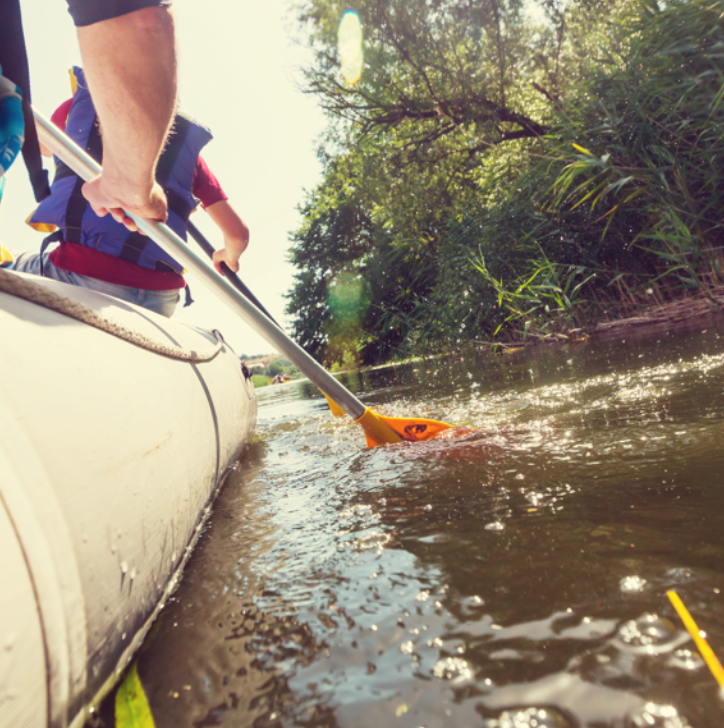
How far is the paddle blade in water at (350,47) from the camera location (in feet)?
28.1

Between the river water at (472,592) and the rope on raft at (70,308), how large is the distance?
51cm

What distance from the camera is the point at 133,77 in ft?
3.46

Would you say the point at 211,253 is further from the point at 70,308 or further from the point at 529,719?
the point at 529,719

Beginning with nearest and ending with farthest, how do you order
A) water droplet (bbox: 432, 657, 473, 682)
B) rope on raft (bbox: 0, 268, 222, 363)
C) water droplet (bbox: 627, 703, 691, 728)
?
water droplet (bbox: 627, 703, 691, 728)
water droplet (bbox: 432, 657, 473, 682)
rope on raft (bbox: 0, 268, 222, 363)

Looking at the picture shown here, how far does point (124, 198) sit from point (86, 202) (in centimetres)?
71

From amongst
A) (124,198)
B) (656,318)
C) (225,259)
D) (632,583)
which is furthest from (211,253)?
(656,318)

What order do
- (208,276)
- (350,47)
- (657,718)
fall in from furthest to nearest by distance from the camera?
(350,47) → (208,276) → (657,718)

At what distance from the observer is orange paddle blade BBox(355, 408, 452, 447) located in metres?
2.05

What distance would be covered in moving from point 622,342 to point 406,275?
338 inches

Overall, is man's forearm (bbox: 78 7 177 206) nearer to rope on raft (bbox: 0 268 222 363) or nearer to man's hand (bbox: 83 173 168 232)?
man's hand (bbox: 83 173 168 232)

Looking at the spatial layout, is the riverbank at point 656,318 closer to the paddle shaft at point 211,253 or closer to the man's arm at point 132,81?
the paddle shaft at point 211,253

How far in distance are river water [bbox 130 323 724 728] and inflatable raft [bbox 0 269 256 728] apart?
101 millimetres

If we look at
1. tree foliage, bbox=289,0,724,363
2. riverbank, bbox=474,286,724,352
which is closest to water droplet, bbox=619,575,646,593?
tree foliage, bbox=289,0,724,363

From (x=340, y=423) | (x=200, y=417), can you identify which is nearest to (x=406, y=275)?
(x=340, y=423)
